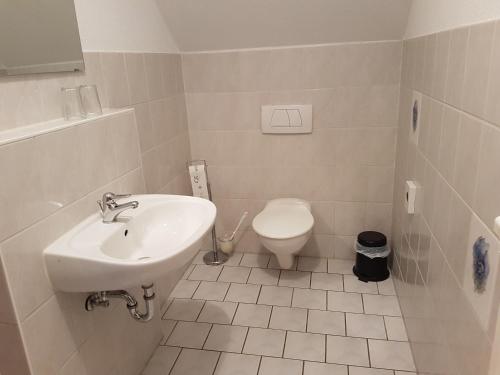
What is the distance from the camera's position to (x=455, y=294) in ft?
4.07

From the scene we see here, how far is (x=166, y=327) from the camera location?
2.09m

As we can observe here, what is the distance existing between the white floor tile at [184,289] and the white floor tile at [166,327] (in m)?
0.24

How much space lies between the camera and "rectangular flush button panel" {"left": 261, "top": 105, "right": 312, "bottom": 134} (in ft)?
8.07

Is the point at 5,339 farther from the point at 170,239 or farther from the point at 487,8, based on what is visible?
the point at 487,8

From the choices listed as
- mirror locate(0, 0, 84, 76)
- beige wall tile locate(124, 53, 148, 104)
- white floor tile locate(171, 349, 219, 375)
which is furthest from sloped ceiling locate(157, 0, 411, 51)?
white floor tile locate(171, 349, 219, 375)

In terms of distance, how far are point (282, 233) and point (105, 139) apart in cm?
113

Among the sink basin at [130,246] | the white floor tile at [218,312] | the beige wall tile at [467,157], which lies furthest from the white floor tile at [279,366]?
the beige wall tile at [467,157]

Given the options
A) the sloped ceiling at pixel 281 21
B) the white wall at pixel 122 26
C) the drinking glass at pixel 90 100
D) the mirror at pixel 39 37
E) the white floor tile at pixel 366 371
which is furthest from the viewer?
the sloped ceiling at pixel 281 21

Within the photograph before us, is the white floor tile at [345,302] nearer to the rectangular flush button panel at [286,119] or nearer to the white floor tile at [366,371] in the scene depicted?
the white floor tile at [366,371]

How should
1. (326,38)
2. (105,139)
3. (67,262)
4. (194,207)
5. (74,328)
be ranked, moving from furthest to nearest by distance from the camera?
(326,38)
(194,207)
(105,139)
(74,328)
(67,262)

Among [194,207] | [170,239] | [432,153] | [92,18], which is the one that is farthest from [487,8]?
[92,18]

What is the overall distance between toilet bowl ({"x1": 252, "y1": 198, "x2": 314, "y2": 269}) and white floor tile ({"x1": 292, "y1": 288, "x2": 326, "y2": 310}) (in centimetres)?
18

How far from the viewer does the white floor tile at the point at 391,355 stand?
1.78 meters

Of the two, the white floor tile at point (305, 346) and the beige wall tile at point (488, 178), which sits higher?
the beige wall tile at point (488, 178)
